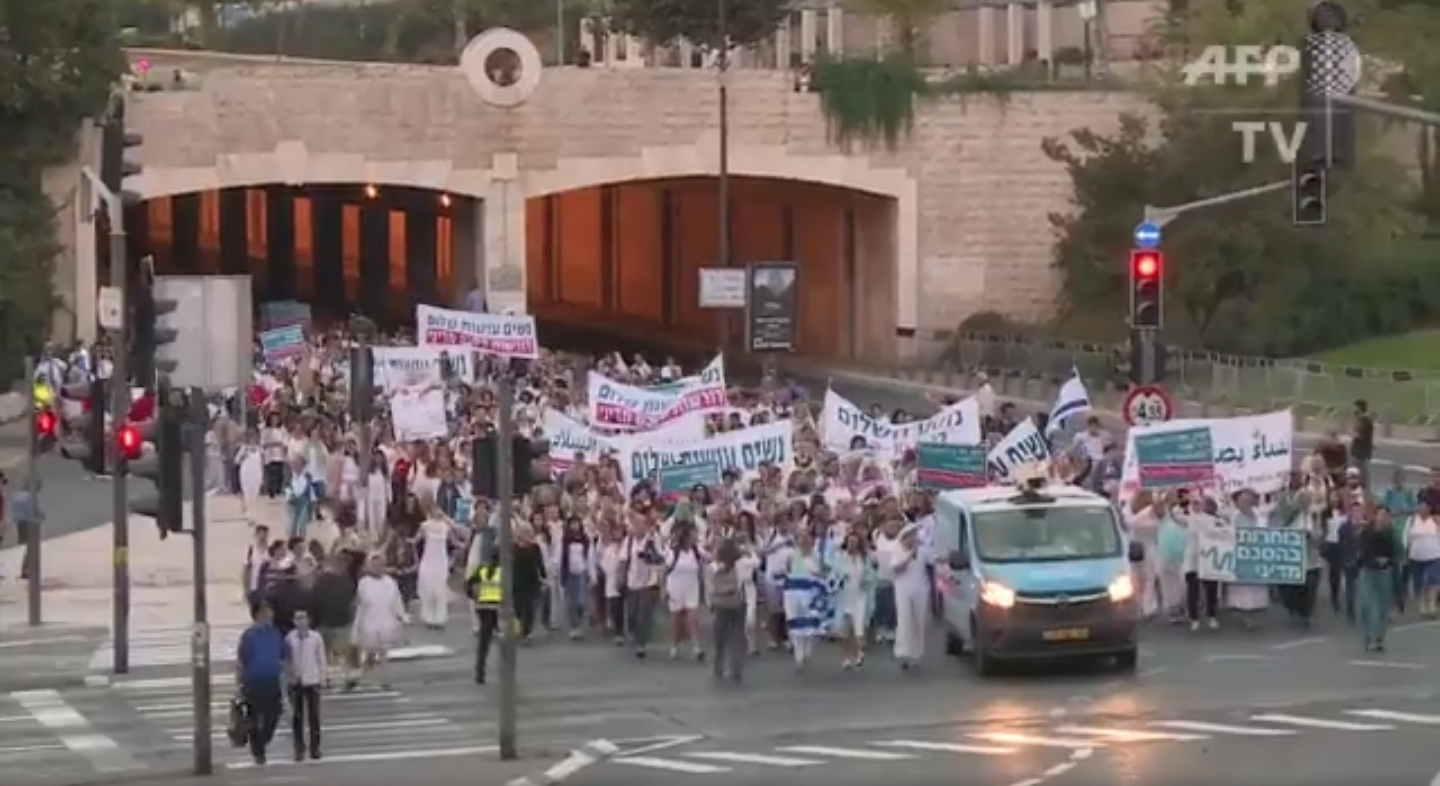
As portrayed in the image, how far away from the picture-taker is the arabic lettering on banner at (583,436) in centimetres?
3108

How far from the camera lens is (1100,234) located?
6638cm

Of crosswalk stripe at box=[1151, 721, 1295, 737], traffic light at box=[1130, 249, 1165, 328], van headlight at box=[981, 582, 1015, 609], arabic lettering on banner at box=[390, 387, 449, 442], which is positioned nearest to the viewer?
crosswalk stripe at box=[1151, 721, 1295, 737]

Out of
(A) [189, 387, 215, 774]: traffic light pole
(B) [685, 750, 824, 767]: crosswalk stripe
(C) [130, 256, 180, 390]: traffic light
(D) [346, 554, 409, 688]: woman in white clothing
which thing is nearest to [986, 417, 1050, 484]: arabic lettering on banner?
(D) [346, 554, 409, 688]: woman in white clothing

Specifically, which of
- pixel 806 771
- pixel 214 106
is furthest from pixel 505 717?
pixel 214 106

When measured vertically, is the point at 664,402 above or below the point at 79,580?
above

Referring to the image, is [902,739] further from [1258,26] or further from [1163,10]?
[1163,10]

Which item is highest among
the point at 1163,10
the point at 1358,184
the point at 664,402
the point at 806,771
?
the point at 1163,10

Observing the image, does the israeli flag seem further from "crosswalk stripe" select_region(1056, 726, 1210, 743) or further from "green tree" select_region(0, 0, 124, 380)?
"green tree" select_region(0, 0, 124, 380)

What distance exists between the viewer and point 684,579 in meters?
26.8

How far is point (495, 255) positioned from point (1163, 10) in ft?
71.3

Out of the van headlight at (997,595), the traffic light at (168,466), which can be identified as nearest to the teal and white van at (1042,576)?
the van headlight at (997,595)

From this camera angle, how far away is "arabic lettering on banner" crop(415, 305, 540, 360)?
38.7 m

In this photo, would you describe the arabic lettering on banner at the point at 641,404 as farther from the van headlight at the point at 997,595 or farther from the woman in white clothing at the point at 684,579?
the van headlight at the point at 997,595

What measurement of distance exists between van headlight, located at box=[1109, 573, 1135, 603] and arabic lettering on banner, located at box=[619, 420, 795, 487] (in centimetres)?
593
